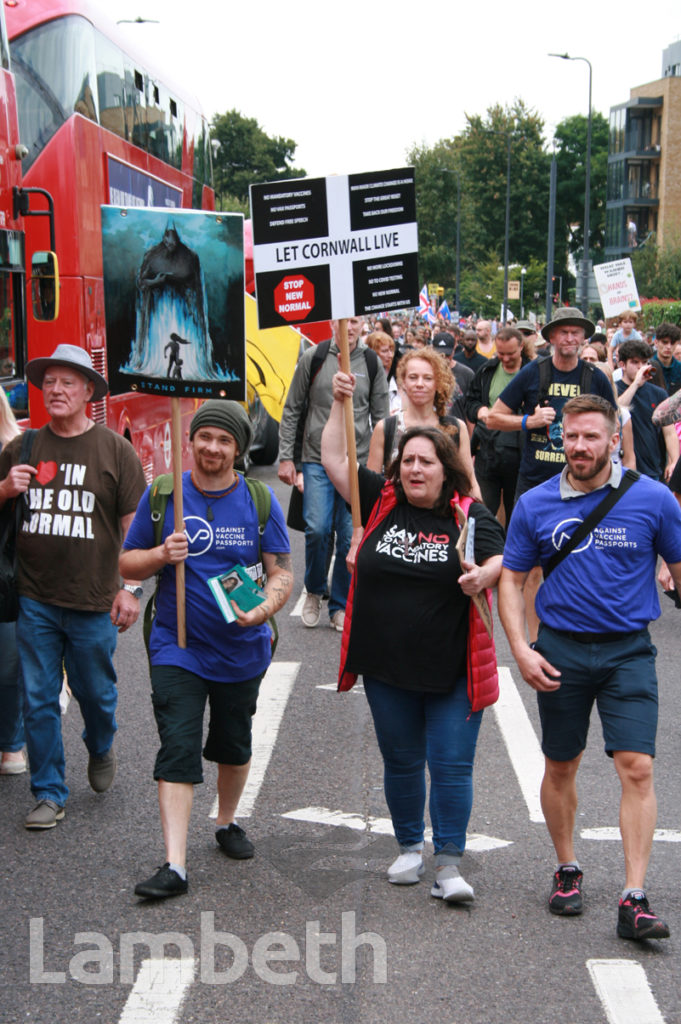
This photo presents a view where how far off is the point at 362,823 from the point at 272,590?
1.17 m

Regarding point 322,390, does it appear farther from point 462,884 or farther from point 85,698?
point 462,884

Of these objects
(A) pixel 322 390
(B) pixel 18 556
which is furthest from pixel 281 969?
(A) pixel 322 390

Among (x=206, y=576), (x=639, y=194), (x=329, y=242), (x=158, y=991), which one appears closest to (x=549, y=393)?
(x=329, y=242)

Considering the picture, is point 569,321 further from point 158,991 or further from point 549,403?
point 158,991

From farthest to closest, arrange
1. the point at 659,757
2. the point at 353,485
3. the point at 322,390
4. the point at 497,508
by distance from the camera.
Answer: the point at 497,508 → the point at 322,390 → the point at 659,757 → the point at 353,485

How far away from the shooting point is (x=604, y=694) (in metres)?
4.71

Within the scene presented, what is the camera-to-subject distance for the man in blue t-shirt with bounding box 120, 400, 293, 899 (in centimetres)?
483

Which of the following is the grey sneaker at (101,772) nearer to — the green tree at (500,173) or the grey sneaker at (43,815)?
the grey sneaker at (43,815)

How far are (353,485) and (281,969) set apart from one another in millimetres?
1928

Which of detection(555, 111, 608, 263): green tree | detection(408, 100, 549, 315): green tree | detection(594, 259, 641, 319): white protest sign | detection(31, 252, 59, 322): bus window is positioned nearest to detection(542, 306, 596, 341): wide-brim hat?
detection(31, 252, 59, 322): bus window

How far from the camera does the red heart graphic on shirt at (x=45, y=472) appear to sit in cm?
553

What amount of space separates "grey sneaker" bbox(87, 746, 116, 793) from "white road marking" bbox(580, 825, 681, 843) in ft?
6.59

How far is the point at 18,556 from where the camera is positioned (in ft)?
18.5

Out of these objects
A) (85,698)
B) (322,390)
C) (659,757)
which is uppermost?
(322,390)
